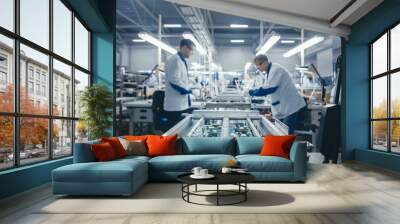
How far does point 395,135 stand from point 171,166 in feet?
14.9

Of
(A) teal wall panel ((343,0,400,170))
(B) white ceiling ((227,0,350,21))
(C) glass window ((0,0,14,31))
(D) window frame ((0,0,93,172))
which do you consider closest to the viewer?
(C) glass window ((0,0,14,31))

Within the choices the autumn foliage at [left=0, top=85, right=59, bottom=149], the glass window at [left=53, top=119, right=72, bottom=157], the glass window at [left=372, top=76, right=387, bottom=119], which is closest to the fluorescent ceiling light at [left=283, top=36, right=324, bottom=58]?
the glass window at [left=372, top=76, right=387, bottom=119]

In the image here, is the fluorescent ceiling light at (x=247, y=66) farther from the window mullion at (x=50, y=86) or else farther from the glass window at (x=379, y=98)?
the window mullion at (x=50, y=86)

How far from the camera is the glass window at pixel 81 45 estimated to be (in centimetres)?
760

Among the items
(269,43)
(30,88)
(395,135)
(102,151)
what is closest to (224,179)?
(102,151)

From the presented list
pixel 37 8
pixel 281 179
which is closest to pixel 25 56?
pixel 37 8

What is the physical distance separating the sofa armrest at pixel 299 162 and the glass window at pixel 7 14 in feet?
13.8

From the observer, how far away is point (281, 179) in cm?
579

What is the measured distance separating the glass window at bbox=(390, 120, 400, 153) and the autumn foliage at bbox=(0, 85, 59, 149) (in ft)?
20.1

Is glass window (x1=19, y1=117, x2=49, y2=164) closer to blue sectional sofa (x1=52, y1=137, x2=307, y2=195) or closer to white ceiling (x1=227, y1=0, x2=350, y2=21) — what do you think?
blue sectional sofa (x1=52, y1=137, x2=307, y2=195)

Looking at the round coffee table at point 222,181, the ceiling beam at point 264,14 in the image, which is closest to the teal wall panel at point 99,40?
the ceiling beam at point 264,14

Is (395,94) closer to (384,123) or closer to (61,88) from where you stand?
(384,123)

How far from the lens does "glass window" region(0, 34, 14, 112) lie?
4.84 metres

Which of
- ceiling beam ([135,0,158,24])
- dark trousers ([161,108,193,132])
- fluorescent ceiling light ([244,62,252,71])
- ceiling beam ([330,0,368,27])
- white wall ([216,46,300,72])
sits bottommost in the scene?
dark trousers ([161,108,193,132])
